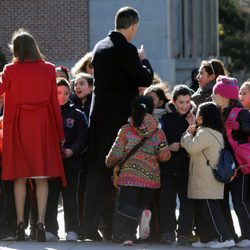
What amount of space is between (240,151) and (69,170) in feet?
5.72

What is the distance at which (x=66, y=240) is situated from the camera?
9.15 meters

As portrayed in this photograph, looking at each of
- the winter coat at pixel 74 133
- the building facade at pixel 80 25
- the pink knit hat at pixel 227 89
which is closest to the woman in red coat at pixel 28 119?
the winter coat at pixel 74 133

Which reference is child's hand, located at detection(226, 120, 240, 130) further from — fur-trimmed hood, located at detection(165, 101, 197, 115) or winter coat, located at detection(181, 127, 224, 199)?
fur-trimmed hood, located at detection(165, 101, 197, 115)

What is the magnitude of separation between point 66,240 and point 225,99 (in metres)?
2.11

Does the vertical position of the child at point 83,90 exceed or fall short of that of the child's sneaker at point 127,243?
it exceeds it

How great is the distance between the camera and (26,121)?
29.2 ft

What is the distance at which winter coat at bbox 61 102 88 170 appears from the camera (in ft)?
30.2

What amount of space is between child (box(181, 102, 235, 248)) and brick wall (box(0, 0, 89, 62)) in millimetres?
14608

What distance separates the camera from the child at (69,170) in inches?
364

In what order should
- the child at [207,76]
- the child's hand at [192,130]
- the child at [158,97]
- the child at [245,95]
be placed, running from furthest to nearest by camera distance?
the child at [207,76], the child at [158,97], the child at [245,95], the child's hand at [192,130]

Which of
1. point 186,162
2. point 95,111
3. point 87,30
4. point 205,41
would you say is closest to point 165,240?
point 186,162

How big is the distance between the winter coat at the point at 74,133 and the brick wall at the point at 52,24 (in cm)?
1390

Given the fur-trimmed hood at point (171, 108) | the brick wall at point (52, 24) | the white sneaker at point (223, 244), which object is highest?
the brick wall at point (52, 24)

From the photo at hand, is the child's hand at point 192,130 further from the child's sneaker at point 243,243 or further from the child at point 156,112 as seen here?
the child's sneaker at point 243,243
